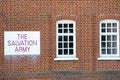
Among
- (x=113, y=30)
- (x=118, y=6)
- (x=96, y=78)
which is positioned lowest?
(x=96, y=78)

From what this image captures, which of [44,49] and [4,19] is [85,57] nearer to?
[44,49]

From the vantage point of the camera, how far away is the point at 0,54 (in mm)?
16688

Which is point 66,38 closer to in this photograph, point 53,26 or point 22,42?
point 53,26

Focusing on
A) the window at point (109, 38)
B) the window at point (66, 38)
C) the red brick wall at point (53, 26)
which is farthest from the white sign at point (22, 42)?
the window at point (109, 38)

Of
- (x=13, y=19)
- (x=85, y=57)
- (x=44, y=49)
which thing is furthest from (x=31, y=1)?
(x=85, y=57)

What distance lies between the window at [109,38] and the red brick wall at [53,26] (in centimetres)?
29

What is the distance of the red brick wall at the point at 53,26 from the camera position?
16.7m

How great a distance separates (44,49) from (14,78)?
2112 mm

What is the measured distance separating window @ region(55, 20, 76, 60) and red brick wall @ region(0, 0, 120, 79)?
0.69ft

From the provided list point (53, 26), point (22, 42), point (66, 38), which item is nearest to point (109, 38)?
point (66, 38)

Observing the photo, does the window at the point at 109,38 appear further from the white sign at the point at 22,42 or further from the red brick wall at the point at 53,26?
the white sign at the point at 22,42

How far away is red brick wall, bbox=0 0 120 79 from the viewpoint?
16703mm

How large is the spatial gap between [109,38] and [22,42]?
14.9 ft

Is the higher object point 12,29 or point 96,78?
point 12,29
